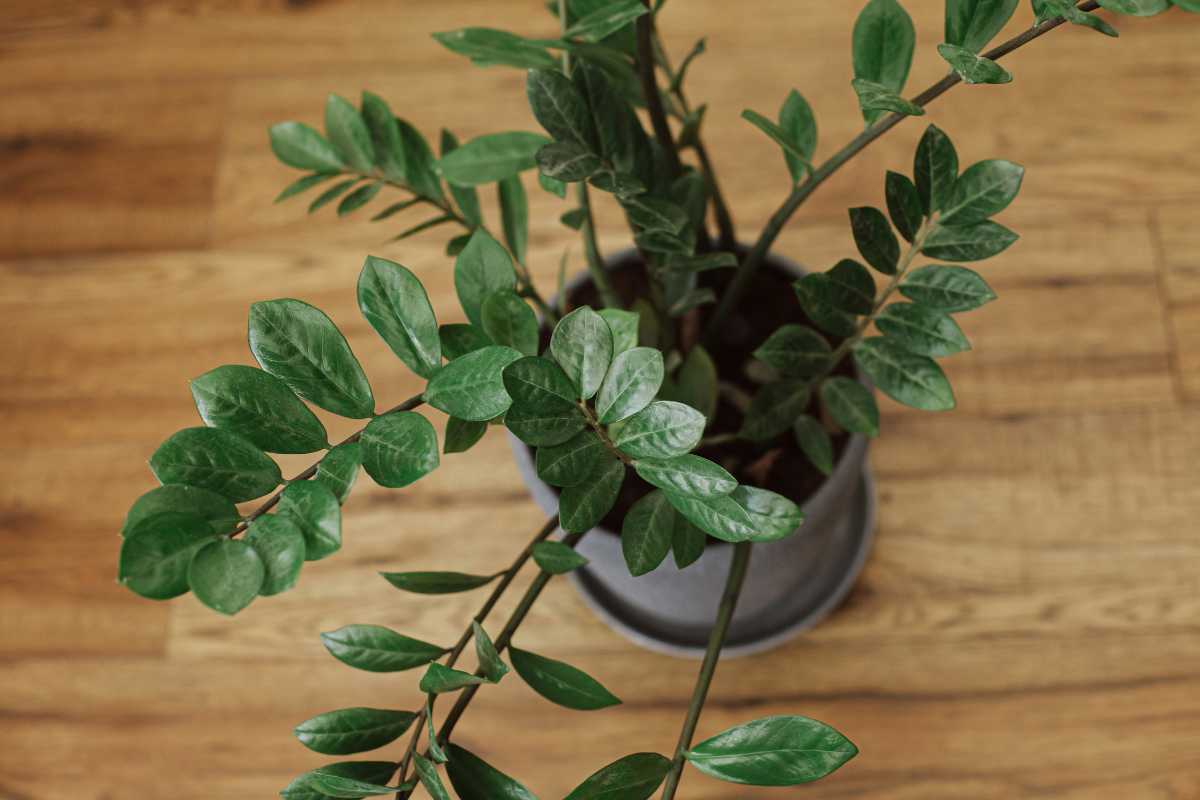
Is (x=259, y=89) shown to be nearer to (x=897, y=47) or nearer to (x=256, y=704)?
(x=256, y=704)

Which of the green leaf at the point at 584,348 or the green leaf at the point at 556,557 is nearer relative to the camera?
the green leaf at the point at 584,348

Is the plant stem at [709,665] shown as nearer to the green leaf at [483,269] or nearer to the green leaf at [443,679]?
the green leaf at [443,679]

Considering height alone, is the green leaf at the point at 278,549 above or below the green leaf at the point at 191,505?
below

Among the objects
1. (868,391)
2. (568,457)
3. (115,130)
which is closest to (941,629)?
(868,391)

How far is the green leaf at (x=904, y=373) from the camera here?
0.63 m

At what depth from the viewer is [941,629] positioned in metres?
1.05

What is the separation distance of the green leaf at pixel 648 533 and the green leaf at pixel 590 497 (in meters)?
0.04

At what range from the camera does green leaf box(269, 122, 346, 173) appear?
70 centimetres

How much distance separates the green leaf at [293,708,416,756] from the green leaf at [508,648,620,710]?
2.7 inches

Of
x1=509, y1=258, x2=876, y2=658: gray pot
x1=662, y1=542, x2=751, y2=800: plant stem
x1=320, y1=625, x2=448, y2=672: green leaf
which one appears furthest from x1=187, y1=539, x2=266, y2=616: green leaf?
x1=509, y1=258, x2=876, y2=658: gray pot

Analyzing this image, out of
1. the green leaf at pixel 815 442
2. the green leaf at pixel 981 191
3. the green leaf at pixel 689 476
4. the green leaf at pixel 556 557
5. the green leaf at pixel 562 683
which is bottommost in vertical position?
the green leaf at pixel 562 683

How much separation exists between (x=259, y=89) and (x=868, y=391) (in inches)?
33.6

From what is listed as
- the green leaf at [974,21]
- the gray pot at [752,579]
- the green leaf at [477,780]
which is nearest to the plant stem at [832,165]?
the green leaf at [974,21]

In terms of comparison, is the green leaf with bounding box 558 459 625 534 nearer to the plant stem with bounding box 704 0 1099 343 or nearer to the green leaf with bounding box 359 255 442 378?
the green leaf with bounding box 359 255 442 378
